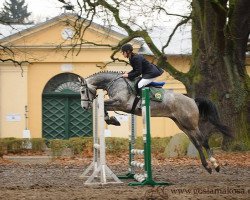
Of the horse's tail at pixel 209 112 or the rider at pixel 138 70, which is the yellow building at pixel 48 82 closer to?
the horse's tail at pixel 209 112

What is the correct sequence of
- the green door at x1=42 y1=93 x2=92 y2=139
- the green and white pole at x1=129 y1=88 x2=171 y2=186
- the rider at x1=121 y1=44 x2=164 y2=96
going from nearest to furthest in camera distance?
1. the green and white pole at x1=129 y1=88 x2=171 y2=186
2. the rider at x1=121 y1=44 x2=164 y2=96
3. the green door at x1=42 y1=93 x2=92 y2=139

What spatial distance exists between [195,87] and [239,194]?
13.8m

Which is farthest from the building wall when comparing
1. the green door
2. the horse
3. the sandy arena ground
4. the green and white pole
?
the green and white pole

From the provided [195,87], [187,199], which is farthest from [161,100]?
[195,87]

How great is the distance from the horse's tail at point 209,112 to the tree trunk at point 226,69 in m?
8.93

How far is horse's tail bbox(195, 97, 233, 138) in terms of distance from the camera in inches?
495

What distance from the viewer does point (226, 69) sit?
71.7 feet

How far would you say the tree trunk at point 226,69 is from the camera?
21578mm

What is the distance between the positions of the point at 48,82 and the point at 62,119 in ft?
7.64

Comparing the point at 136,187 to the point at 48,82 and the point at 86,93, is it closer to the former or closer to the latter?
the point at 86,93

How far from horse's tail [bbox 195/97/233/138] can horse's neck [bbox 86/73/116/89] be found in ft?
6.85

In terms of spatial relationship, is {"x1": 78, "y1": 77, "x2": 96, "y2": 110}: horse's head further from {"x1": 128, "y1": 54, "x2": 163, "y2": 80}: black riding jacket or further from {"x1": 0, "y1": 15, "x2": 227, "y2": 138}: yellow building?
{"x1": 0, "y1": 15, "x2": 227, "y2": 138}: yellow building

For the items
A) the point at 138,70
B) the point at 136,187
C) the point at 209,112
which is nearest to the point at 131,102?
the point at 138,70

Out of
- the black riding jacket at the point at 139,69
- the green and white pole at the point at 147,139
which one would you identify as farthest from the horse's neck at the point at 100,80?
the green and white pole at the point at 147,139
